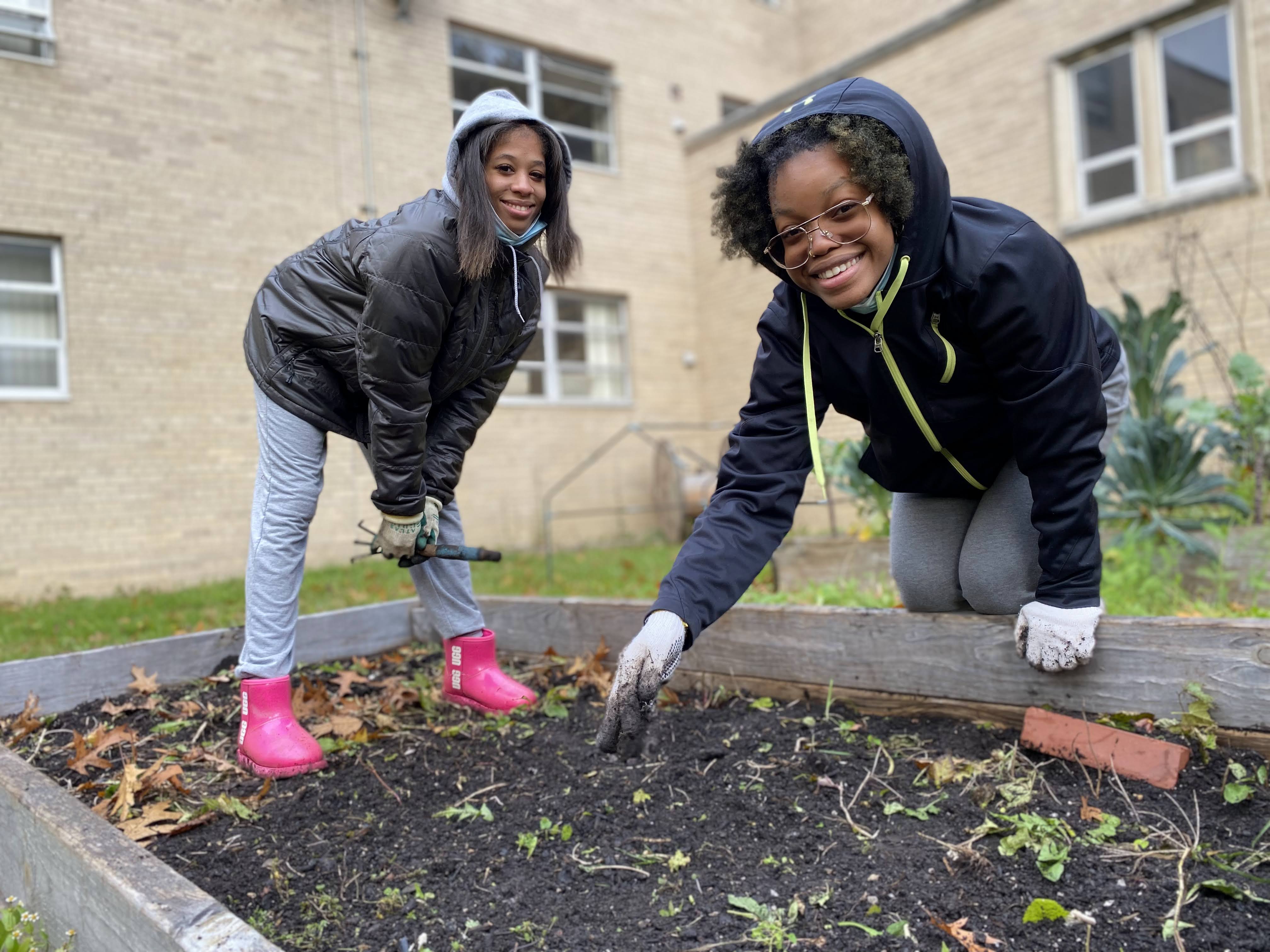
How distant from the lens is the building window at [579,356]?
36.0 ft

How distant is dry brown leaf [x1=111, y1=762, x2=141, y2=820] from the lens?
2256 millimetres

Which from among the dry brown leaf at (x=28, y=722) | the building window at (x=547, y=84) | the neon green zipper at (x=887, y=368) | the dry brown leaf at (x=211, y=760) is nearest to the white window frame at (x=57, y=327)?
the building window at (x=547, y=84)

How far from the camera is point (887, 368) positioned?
2.08 metres

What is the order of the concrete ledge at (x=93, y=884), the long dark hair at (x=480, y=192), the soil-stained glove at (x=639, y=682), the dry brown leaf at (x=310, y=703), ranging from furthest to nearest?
the dry brown leaf at (x=310, y=703)
the long dark hair at (x=480, y=192)
the soil-stained glove at (x=639, y=682)
the concrete ledge at (x=93, y=884)

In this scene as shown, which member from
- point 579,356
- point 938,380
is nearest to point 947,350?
point 938,380

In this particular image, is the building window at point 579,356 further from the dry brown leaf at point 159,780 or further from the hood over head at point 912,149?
the hood over head at point 912,149

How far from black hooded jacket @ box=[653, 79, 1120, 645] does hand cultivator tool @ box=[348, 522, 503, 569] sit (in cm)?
99

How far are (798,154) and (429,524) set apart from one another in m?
1.59

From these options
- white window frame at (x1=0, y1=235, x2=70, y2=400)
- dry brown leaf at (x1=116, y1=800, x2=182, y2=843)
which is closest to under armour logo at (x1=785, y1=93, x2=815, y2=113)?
dry brown leaf at (x1=116, y1=800, x2=182, y2=843)

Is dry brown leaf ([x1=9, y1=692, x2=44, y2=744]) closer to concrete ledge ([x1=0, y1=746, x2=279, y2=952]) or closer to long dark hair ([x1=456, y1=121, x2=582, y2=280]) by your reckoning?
concrete ledge ([x1=0, y1=746, x2=279, y2=952])

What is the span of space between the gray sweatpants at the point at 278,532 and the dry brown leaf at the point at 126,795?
0.37 metres

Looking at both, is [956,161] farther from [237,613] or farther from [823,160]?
[823,160]

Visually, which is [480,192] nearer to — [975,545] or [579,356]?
[975,545]

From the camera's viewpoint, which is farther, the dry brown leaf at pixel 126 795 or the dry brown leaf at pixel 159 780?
the dry brown leaf at pixel 159 780
